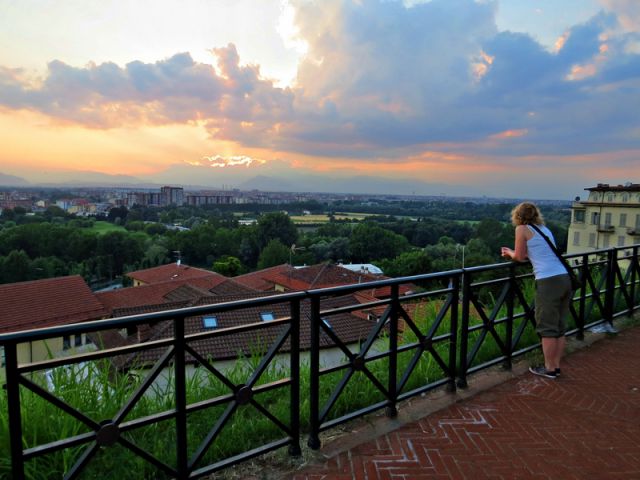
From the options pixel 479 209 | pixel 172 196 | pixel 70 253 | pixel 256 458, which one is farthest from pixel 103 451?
pixel 172 196

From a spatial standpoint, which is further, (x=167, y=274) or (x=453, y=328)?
(x=167, y=274)

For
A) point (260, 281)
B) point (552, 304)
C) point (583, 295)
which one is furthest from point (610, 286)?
point (260, 281)

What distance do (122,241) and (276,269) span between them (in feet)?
128

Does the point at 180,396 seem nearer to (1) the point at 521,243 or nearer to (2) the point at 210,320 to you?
(1) the point at 521,243

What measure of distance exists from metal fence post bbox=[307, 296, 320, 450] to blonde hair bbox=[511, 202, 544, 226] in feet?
7.17

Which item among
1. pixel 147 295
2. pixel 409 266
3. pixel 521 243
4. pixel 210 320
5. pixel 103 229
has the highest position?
pixel 521 243

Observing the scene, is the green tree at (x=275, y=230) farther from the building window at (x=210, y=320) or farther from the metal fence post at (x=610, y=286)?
the metal fence post at (x=610, y=286)

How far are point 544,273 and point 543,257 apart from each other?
0.47ft

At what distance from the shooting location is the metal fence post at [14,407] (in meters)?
1.87

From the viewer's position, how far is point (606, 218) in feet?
116

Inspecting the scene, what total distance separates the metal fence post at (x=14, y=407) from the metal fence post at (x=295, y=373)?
54.3 inches

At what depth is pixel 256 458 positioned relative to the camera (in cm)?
282

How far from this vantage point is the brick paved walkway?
2725 millimetres

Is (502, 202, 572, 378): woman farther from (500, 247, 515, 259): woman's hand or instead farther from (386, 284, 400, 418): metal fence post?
(386, 284, 400, 418): metal fence post
